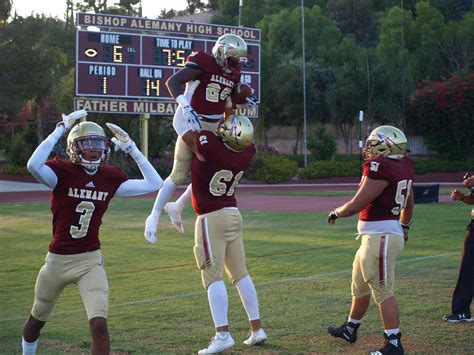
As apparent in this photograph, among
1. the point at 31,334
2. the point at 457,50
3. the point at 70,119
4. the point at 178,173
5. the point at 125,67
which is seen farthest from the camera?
the point at 457,50

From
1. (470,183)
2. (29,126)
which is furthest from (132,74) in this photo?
(470,183)

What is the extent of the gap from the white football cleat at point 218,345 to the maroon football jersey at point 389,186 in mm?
1630

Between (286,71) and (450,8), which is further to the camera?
(450,8)

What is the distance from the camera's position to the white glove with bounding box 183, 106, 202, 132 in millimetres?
7742

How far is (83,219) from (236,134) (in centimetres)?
169

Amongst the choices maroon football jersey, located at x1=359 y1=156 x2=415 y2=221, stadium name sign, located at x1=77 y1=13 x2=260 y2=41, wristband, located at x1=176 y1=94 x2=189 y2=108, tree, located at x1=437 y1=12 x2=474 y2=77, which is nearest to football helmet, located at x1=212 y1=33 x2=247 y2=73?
wristband, located at x1=176 y1=94 x2=189 y2=108

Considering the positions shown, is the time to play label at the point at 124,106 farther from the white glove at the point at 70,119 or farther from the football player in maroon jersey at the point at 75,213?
the football player in maroon jersey at the point at 75,213

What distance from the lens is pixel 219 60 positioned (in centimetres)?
842

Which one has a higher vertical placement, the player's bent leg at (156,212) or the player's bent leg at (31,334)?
the player's bent leg at (156,212)

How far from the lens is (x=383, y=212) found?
7422mm

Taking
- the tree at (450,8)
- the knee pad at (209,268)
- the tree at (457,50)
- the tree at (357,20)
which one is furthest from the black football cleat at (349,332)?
the tree at (357,20)

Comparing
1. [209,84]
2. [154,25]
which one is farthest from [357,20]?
[209,84]

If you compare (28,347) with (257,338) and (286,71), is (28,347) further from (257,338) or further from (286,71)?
(286,71)

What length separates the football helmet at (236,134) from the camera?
7.38 meters
